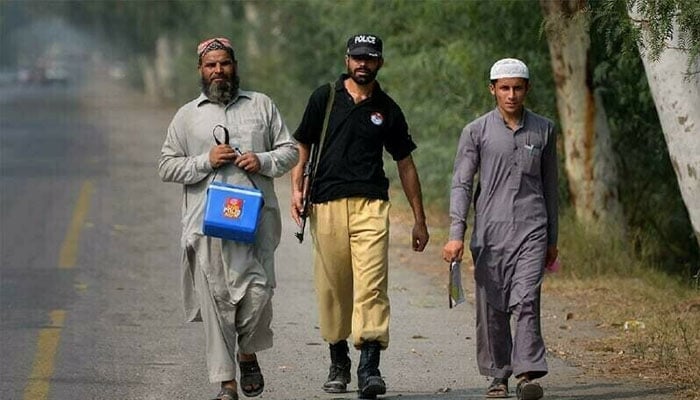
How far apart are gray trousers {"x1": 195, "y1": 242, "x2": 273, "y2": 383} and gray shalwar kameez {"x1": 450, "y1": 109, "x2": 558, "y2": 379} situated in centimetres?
116

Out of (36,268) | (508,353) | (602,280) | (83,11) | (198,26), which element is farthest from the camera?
(83,11)

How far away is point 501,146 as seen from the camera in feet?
30.0

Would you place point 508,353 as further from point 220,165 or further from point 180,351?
point 180,351

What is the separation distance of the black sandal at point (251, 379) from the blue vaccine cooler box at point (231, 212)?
0.76 meters

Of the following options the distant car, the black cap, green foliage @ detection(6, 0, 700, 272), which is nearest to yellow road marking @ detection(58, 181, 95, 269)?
green foliage @ detection(6, 0, 700, 272)

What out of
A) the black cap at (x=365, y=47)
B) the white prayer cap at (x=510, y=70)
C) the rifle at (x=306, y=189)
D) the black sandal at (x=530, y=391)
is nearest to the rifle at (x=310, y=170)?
the rifle at (x=306, y=189)

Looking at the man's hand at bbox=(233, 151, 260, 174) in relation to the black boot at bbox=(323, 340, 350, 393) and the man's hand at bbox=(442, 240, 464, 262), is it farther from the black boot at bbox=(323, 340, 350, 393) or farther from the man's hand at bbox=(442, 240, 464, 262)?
the black boot at bbox=(323, 340, 350, 393)

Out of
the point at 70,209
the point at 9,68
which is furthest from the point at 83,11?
the point at 9,68

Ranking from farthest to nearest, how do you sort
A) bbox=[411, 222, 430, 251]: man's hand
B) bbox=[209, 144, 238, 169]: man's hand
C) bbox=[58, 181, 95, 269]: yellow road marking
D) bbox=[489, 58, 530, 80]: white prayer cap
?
bbox=[58, 181, 95, 269]: yellow road marking, bbox=[411, 222, 430, 251]: man's hand, bbox=[489, 58, 530, 80]: white prayer cap, bbox=[209, 144, 238, 169]: man's hand

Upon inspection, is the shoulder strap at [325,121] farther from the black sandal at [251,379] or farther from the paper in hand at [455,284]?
the black sandal at [251,379]

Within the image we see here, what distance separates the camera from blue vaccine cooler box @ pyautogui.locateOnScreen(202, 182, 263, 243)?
8.49 meters

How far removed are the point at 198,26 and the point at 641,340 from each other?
4142 cm

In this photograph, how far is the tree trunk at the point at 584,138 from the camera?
1570 centimetres

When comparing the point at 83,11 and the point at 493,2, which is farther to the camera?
the point at 83,11
